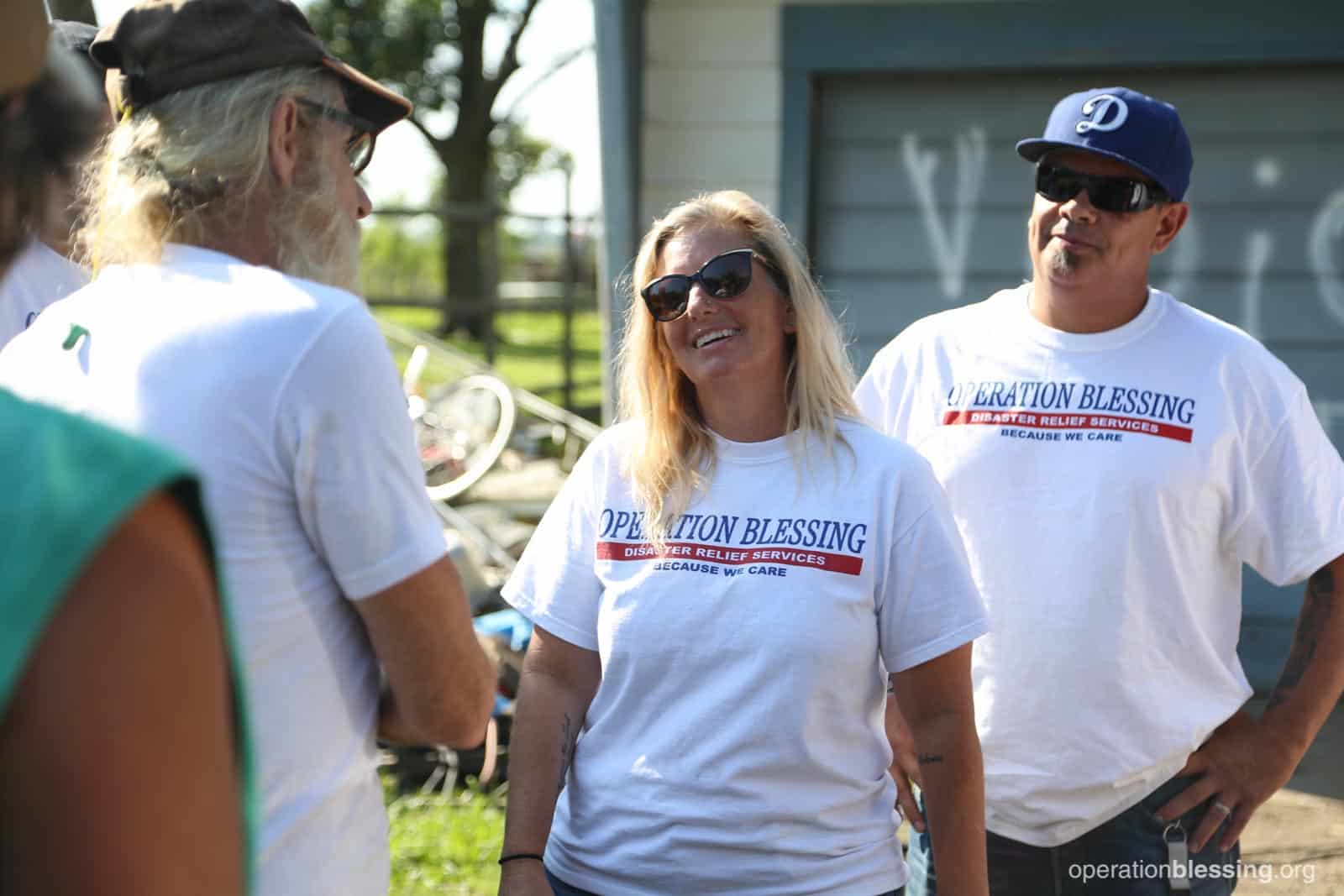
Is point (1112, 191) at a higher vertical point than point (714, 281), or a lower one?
higher

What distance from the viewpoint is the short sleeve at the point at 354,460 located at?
1.43m

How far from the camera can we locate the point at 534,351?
18.5 m

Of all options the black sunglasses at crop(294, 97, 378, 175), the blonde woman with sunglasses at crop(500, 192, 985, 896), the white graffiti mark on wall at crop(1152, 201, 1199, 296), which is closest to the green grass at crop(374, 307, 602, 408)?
the white graffiti mark on wall at crop(1152, 201, 1199, 296)

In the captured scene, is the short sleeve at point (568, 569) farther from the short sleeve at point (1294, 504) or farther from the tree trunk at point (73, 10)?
the tree trunk at point (73, 10)

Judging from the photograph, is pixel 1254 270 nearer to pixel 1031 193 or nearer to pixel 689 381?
pixel 1031 193

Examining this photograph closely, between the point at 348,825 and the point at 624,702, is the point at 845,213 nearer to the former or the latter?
the point at 624,702

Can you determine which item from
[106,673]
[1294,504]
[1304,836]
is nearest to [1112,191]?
[1294,504]

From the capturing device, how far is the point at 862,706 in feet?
7.01

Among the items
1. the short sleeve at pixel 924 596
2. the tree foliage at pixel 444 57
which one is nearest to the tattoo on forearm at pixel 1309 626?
the short sleeve at pixel 924 596

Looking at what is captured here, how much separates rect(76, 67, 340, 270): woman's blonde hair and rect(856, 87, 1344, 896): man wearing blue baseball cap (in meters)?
1.51

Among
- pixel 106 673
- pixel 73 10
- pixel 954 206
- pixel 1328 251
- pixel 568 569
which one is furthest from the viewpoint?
pixel 954 206

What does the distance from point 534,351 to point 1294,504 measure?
16.2 m

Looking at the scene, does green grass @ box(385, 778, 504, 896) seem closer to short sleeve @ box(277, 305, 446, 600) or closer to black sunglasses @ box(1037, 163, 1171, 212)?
black sunglasses @ box(1037, 163, 1171, 212)

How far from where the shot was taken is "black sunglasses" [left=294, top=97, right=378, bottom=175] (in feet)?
5.61
